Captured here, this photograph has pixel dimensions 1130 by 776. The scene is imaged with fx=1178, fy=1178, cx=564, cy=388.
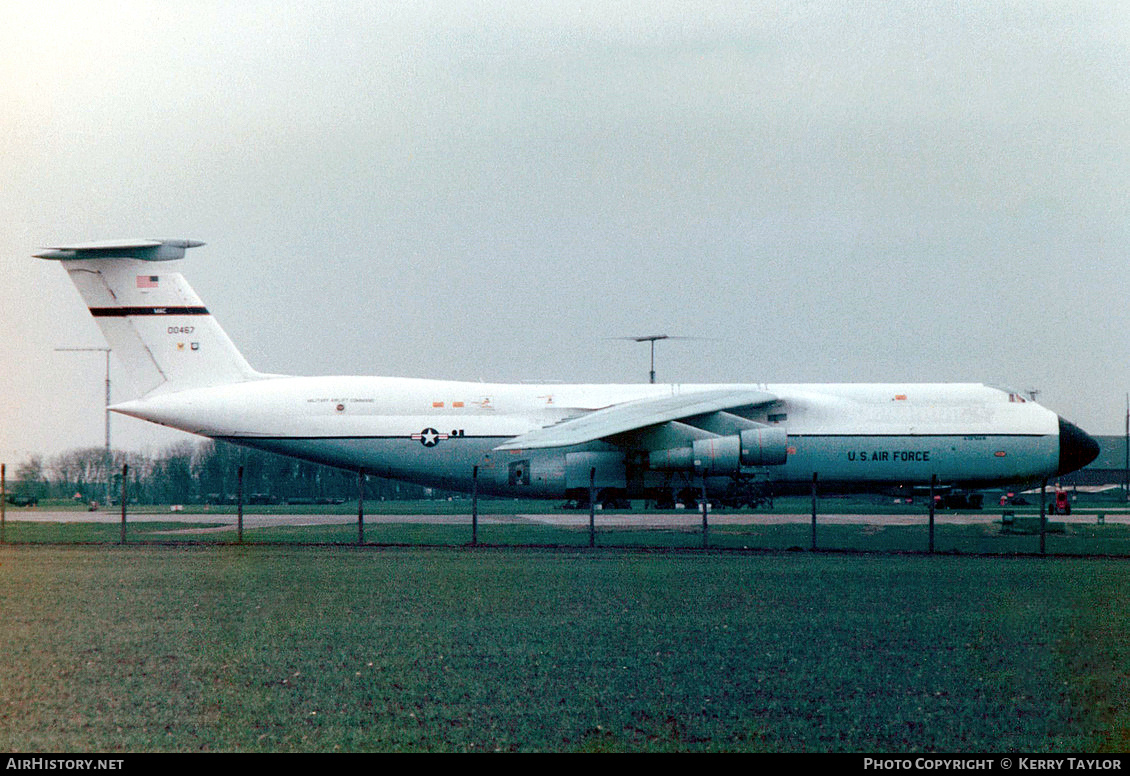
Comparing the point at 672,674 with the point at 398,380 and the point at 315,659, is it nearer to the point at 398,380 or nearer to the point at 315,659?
the point at 315,659

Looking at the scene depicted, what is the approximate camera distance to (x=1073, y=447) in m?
32.1

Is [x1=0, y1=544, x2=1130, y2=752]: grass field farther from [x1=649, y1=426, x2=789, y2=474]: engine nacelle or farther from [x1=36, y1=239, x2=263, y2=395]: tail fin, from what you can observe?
[x1=36, y1=239, x2=263, y2=395]: tail fin

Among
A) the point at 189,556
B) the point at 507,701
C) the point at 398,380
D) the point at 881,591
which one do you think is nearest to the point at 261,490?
the point at 398,380

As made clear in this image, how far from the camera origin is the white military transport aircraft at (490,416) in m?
30.8

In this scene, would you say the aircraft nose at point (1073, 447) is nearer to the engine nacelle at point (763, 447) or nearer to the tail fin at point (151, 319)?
the engine nacelle at point (763, 447)

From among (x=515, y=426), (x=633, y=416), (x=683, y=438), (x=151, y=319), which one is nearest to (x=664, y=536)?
(x=683, y=438)

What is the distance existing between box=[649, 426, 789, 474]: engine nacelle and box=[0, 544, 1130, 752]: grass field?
1155cm

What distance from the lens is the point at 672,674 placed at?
8.80 meters

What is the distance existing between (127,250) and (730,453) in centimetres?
1676

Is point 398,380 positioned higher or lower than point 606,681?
higher

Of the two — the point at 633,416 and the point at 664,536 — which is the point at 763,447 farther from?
the point at 664,536

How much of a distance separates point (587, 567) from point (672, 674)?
8.68 meters

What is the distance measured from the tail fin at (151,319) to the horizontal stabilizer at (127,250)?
4 cm

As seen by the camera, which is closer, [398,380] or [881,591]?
[881,591]
